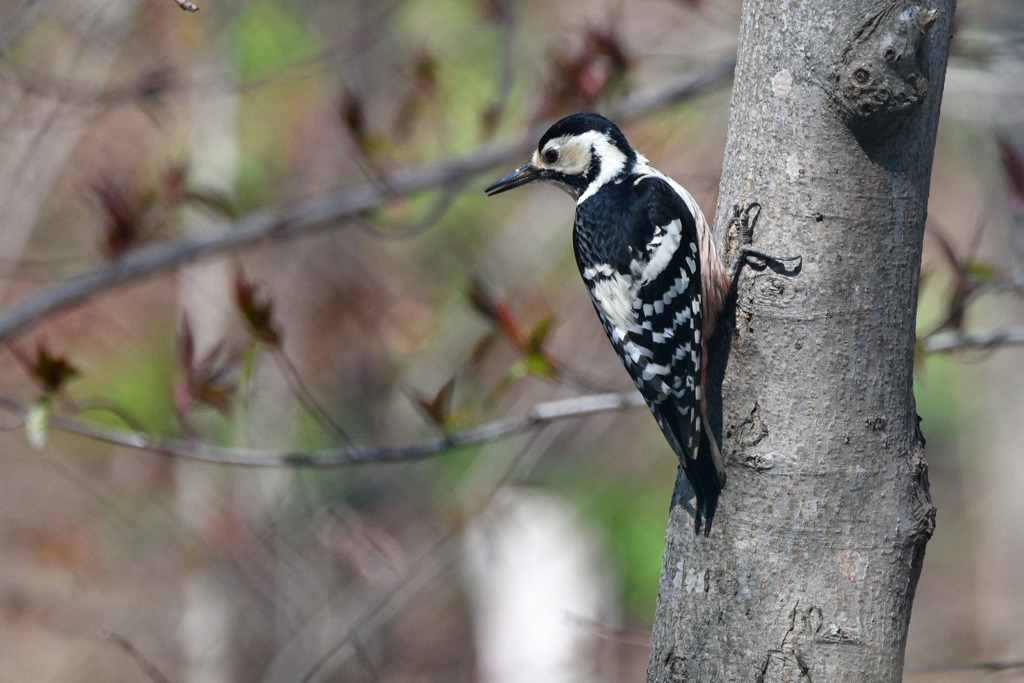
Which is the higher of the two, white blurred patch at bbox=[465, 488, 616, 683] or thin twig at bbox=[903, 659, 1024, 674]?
white blurred patch at bbox=[465, 488, 616, 683]

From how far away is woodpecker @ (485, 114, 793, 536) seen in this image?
1.89 metres

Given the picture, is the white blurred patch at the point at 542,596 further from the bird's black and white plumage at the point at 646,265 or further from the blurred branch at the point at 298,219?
the bird's black and white plumage at the point at 646,265

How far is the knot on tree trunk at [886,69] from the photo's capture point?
1507 millimetres

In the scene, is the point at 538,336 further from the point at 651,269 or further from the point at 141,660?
the point at 141,660

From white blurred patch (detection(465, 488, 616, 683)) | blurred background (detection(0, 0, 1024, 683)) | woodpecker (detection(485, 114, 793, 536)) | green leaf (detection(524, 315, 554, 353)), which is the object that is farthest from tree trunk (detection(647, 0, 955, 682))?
white blurred patch (detection(465, 488, 616, 683))

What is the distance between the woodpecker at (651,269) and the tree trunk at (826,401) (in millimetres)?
106

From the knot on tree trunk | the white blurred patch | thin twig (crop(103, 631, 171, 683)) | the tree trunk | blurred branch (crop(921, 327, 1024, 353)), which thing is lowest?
thin twig (crop(103, 631, 171, 683))

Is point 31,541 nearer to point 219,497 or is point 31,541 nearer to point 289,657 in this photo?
point 219,497

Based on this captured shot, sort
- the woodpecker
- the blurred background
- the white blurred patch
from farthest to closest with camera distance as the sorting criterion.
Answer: the white blurred patch < the blurred background < the woodpecker

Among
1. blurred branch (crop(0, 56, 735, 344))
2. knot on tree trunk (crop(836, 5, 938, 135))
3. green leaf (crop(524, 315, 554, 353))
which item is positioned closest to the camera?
knot on tree trunk (crop(836, 5, 938, 135))

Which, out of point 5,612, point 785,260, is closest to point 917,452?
point 785,260

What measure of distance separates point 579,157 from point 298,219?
4.25ft

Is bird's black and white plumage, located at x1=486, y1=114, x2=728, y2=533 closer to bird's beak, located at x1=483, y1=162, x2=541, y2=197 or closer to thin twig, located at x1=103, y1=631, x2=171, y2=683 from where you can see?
bird's beak, located at x1=483, y1=162, x2=541, y2=197

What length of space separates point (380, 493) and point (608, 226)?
3.78 meters
